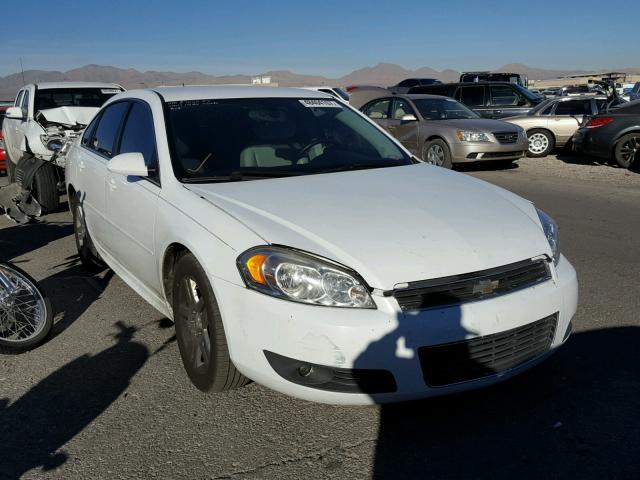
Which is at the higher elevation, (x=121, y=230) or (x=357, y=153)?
(x=357, y=153)

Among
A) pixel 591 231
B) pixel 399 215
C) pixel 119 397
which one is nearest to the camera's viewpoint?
pixel 399 215

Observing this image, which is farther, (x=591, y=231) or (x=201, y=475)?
(x=591, y=231)

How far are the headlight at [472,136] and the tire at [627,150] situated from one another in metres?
2.63

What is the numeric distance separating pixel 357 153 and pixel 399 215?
1.32 metres

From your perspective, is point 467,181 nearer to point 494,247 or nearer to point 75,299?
point 494,247

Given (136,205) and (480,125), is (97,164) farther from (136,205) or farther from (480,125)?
(480,125)

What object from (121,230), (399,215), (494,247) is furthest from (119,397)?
(494,247)

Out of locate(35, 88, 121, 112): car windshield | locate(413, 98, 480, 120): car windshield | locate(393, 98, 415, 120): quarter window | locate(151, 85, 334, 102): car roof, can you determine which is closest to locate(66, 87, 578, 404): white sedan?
locate(151, 85, 334, 102): car roof

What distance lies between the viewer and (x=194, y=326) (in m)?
3.34

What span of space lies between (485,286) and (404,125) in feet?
35.7

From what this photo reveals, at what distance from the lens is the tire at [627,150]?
40.2ft

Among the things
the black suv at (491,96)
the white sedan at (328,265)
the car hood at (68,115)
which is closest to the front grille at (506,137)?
the black suv at (491,96)

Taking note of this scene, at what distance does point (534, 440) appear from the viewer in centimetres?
285

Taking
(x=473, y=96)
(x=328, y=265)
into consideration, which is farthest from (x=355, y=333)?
(x=473, y=96)
